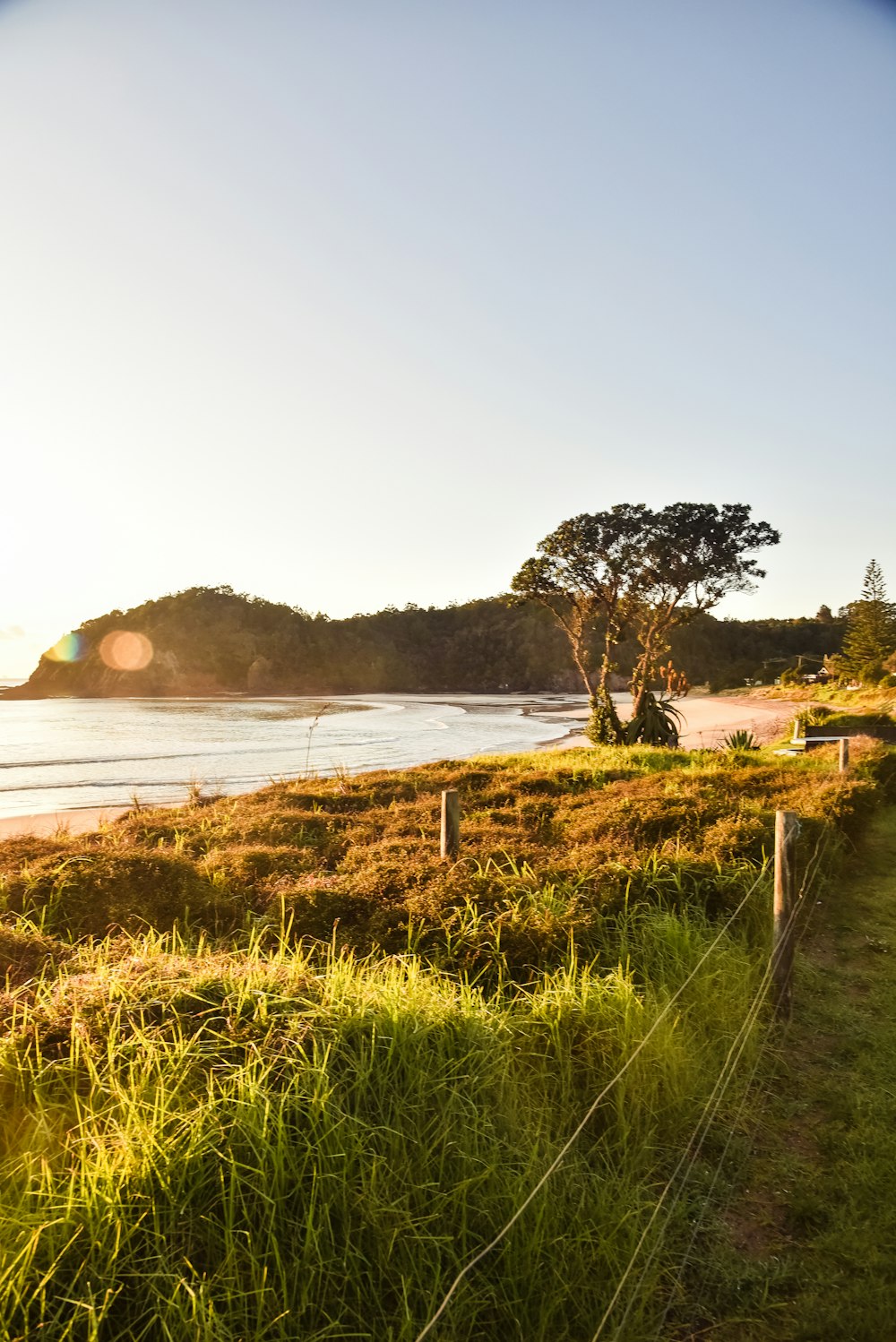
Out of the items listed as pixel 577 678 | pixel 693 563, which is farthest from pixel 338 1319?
pixel 577 678

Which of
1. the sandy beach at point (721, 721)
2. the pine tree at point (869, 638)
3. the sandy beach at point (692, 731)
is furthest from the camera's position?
the pine tree at point (869, 638)

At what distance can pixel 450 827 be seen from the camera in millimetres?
7168

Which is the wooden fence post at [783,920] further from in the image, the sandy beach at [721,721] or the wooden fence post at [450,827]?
the sandy beach at [721,721]

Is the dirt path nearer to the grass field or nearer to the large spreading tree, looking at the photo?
the grass field

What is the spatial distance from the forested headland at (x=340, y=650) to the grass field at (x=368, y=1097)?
88436 millimetres

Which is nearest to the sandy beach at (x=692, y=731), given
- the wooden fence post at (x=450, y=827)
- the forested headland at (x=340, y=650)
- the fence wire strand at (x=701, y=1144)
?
the wooden fence post at (x=450, y=827)

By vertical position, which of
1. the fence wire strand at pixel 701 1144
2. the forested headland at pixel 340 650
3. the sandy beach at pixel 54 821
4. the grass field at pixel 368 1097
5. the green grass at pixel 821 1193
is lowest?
the sandy beach at pixel 54 821

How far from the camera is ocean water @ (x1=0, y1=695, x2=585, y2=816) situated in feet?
64.2

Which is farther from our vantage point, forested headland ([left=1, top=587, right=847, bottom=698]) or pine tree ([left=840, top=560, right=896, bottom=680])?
forested headland ([left=1, top=587, right=847, bottom=698])

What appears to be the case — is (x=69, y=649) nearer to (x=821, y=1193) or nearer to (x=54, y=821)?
(x=54, y=821)

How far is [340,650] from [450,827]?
333 ft

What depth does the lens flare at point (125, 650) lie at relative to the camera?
95225 mm

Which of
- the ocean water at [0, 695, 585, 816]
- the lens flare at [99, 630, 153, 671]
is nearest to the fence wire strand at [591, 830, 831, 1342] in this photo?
the ocean water at [0, 695, 585, 816]

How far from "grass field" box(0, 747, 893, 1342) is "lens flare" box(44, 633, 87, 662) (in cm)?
10295
